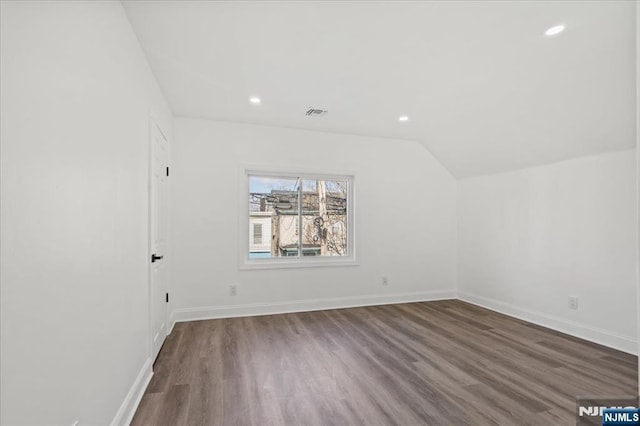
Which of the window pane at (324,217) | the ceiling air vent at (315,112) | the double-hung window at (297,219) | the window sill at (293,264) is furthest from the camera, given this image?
the window pane at (324,217)

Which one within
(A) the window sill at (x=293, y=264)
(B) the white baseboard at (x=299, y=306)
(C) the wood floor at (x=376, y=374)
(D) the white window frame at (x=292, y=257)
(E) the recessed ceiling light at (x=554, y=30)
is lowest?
(C) the wood floor at (x=376, y=374)

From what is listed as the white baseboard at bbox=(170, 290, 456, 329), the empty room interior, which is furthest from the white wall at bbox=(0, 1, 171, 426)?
the white baseboard at bbox=(170, 290, 456, 329)

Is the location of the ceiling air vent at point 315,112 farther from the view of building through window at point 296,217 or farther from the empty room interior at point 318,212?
the view of building through window at point 296,217

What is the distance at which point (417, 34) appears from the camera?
217cm

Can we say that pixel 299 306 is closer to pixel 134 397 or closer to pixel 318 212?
pixel 318 212

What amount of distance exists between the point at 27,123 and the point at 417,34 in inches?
88.5

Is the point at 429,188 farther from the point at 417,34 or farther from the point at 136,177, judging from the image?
the point at 136,177

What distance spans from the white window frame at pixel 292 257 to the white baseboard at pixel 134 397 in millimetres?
1746

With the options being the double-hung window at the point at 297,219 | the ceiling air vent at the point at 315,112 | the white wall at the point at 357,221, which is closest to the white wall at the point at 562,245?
the white wall at the point at 357,221

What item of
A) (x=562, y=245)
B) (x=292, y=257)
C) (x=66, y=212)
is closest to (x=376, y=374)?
(x=292, y=257)

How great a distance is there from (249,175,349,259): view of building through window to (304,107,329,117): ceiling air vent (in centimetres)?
100

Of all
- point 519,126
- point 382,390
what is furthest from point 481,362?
point 519,126

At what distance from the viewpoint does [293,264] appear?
423cm

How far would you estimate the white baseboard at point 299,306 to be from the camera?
12.5ft
